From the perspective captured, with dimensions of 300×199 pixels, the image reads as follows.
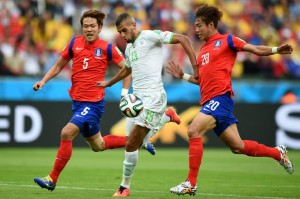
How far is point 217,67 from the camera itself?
1090 centimetres

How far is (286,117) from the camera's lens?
67.9ft

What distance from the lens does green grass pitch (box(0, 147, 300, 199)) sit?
11.1m

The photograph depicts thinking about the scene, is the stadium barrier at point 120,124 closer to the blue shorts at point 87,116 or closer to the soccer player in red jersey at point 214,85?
→ the blue shorts at point 87,116

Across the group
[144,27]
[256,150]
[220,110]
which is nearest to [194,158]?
[220,110]

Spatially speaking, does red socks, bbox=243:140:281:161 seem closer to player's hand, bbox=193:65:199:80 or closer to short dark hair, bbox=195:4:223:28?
player's hand, bbox=193:65:199:80

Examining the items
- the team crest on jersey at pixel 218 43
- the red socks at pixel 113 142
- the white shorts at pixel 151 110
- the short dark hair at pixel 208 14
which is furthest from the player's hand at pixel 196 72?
the red socks at pixel 113 142

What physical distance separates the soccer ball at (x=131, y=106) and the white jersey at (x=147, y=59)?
25 centimetres

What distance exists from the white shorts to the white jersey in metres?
0.08

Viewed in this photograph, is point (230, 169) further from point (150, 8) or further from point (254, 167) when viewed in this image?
point (150, 8)

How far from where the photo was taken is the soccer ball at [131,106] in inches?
413

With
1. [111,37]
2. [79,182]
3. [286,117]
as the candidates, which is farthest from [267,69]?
[79,182]

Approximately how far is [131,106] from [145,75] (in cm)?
55

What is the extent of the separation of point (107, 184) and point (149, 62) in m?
2.68

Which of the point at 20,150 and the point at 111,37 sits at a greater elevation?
the point at 111,37
